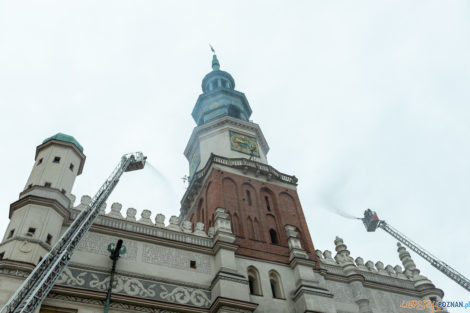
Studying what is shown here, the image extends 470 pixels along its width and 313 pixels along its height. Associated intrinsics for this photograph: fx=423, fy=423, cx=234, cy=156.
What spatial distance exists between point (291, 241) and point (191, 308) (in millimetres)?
8058

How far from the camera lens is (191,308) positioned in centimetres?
1886

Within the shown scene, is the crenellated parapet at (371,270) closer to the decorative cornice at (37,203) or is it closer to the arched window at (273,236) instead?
the arched window at (273,236)

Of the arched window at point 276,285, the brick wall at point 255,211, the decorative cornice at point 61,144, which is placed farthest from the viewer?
the brick wall at point 255,211

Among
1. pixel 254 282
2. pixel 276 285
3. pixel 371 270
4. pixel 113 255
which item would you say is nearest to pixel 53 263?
pixel 113 255

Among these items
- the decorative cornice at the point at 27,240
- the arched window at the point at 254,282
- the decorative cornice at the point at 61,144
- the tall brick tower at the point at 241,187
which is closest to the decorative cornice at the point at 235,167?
the tall brick tower at the point at 241,187

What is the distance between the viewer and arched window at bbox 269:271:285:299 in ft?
72.1

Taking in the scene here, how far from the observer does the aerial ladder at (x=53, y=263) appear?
46.0ft

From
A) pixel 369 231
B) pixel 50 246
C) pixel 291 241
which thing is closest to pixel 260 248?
pixel 291 241

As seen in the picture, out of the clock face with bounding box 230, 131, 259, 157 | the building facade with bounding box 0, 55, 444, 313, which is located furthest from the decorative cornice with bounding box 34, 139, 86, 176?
the clock face with bounding box 230, 131, 259, 157

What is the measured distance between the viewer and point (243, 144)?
34312 mm

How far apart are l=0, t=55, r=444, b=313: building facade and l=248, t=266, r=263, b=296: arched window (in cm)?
5

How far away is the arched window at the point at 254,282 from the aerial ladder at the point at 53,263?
8.44 metres

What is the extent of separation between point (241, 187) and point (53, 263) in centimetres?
1499

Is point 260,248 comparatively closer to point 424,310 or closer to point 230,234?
point 230,234
